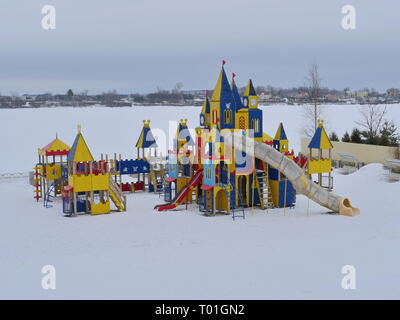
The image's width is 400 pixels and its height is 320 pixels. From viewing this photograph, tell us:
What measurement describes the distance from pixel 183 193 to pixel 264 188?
3.18 metres

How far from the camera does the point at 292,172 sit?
18.3 metres

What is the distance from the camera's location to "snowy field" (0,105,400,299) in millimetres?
10641

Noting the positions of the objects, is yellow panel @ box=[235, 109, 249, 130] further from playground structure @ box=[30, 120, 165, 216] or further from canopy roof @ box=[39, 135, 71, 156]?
canopy roof @ box=[39, 135, 71, 156]

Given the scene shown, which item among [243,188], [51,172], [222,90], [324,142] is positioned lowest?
[243,188]

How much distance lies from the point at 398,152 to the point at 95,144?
26196mm

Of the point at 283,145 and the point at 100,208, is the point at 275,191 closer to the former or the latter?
the point at 283,145

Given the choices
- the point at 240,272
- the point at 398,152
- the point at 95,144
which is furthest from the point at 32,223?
the point at 95,144

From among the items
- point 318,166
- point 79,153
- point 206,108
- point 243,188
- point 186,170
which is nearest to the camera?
point 79,153

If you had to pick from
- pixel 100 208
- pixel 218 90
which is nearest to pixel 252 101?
pixel 218 90

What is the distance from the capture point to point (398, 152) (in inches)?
1088

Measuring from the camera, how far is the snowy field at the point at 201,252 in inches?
419

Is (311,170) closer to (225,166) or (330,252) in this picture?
(225,166)

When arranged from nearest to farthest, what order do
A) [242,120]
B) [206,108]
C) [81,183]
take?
[81,183], [242,120], [206,108]

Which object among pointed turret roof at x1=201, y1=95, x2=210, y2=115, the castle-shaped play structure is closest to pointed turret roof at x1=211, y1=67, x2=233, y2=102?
the castle-shaped play structure
